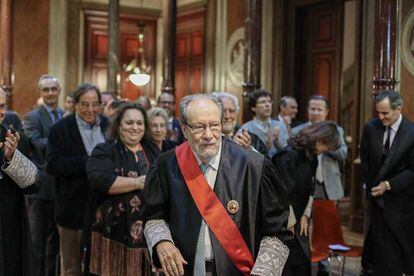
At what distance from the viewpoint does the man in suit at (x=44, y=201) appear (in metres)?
4.95

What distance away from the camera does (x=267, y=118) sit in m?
5.38

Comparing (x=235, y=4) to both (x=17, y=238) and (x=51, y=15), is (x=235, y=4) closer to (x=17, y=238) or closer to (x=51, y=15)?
(x=51, y=15)

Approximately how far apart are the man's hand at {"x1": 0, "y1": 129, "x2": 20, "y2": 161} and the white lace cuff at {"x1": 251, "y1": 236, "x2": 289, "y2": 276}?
147 cm

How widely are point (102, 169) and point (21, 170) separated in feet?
1.97

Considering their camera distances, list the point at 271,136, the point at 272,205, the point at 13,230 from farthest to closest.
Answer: the point at 271,136, the point at 13,230, the point at 272,205

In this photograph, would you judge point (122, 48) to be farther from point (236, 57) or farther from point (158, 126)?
point (158, 126)

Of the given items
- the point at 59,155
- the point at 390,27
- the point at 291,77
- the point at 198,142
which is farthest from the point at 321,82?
the point at 198,142

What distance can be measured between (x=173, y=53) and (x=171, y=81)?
16.8 inches

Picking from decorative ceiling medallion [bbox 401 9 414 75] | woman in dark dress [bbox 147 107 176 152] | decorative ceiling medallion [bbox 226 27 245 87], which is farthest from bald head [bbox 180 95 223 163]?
decorative ceiling medallion [bbox 226 27 245 87]

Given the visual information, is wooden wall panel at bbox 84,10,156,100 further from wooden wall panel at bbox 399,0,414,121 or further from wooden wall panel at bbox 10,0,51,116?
wooden wall panel at bbox 399,0,414,121

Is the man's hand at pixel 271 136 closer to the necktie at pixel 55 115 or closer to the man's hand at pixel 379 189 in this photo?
the man's hand at pixel 379 189

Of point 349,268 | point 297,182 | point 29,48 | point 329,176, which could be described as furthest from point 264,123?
point 29,48

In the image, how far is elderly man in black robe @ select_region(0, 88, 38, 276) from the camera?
10.7ft

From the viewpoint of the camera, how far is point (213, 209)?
2340mm
